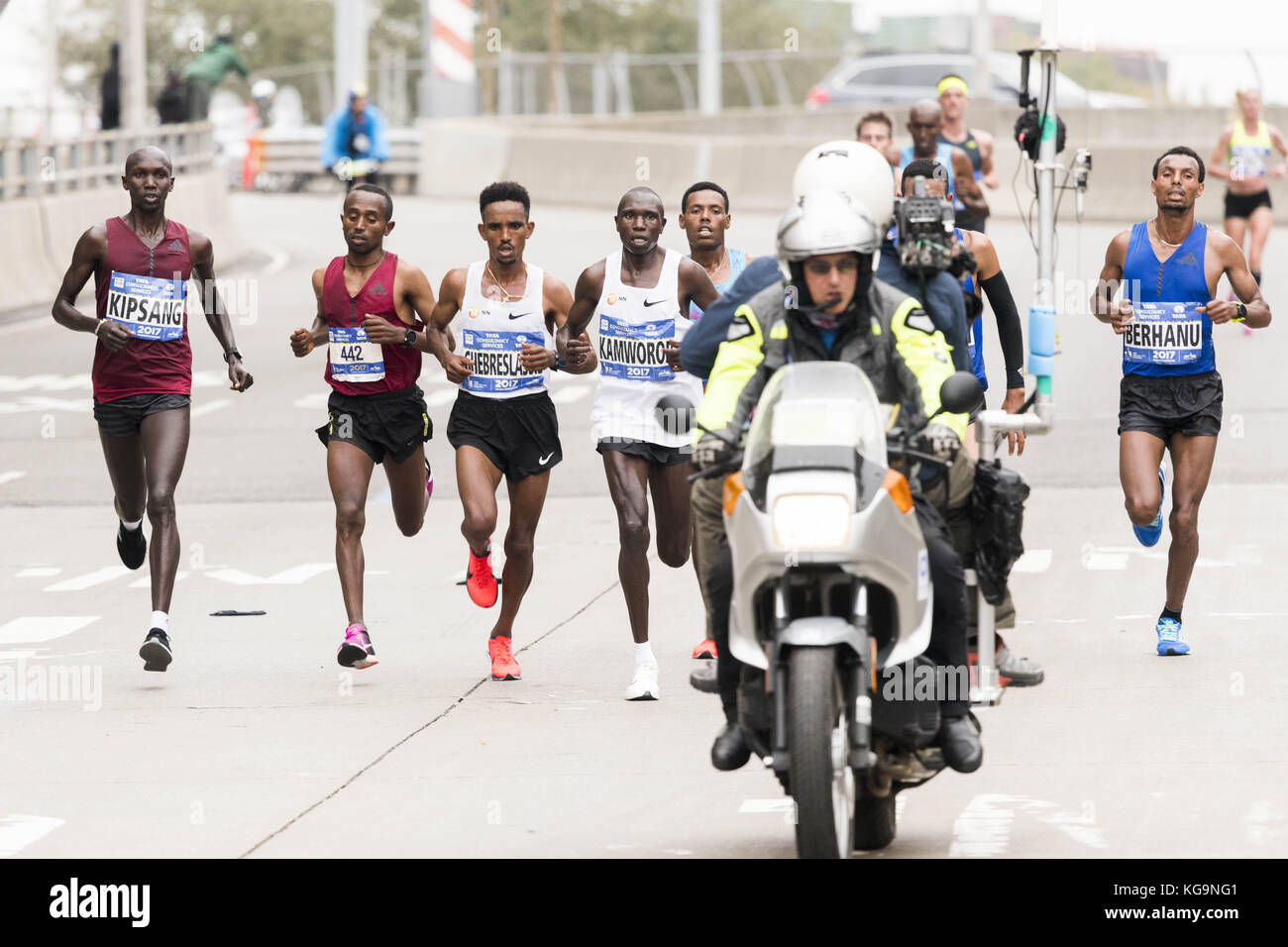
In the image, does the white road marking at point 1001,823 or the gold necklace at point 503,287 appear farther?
the gold necklace at point 503,287

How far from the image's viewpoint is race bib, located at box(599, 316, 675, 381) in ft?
32.7

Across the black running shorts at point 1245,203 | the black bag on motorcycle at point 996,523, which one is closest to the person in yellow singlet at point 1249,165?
the black running shorts at point 1245,203

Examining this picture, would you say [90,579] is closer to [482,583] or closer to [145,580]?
[145,580]

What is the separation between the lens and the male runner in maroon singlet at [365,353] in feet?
33.6

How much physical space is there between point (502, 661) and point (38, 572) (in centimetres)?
396

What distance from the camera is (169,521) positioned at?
1034 centimetres

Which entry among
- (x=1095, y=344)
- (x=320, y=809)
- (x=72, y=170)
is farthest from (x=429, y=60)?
(x=320, y=809)

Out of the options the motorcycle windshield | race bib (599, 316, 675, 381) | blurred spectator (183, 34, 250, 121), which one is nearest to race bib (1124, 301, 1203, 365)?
race bib (599, 316, 675, 381)

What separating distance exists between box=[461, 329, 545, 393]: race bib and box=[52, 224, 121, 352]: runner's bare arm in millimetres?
1524

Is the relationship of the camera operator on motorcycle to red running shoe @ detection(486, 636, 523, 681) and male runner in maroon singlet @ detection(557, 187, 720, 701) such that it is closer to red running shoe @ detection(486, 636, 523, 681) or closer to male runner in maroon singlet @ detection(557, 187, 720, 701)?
male runner in maroon singlet @ detection(557, 187, 720, 701)

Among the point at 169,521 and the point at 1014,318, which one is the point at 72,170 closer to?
the point at 169,521

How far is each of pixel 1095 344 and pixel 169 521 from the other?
13116 millimetres

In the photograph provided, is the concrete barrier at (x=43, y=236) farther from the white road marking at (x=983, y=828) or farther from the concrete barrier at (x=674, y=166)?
the white road marking at (x=983, y=828)

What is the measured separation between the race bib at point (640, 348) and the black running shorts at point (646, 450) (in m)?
0.26
